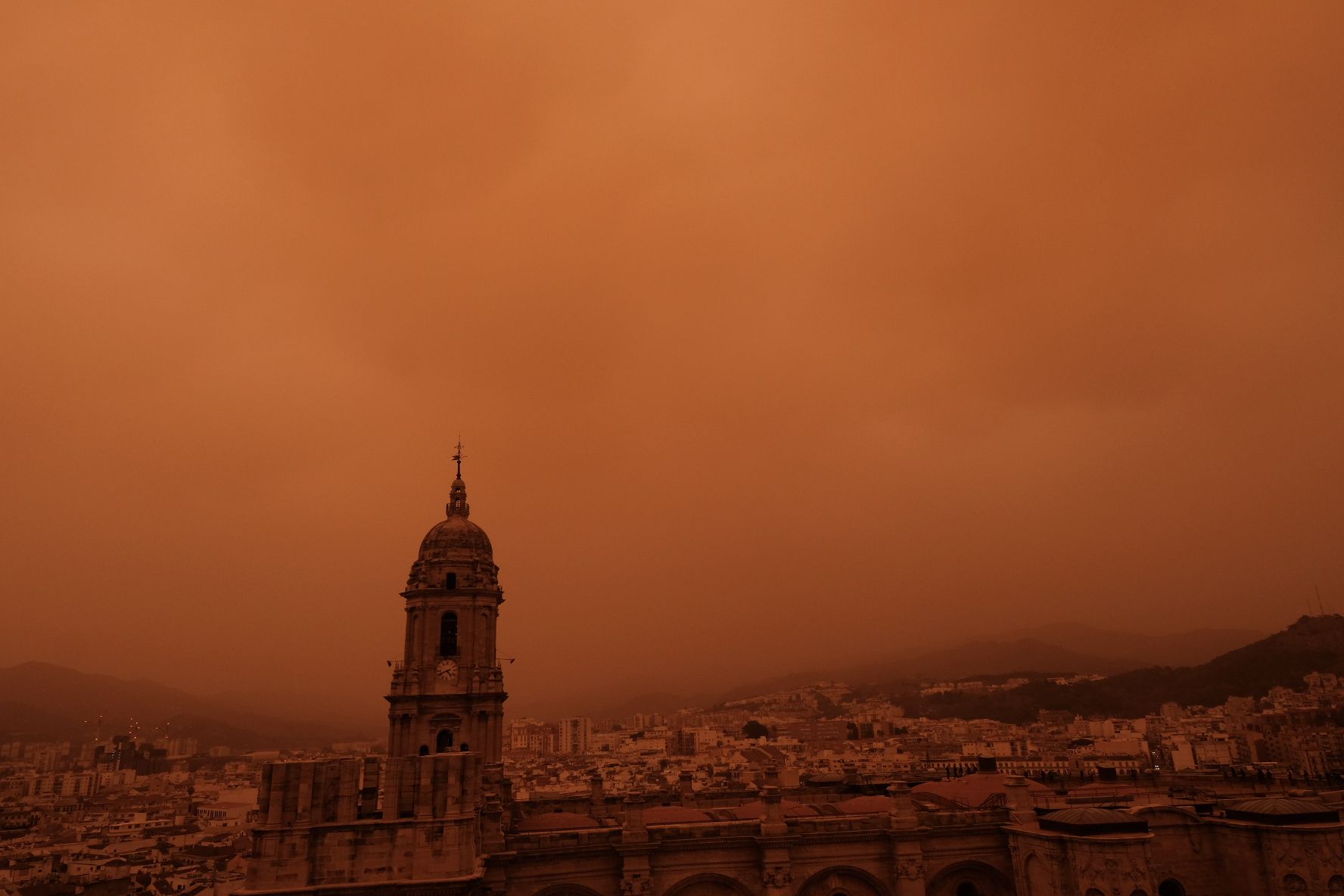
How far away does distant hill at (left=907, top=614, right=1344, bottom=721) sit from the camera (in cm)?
15812

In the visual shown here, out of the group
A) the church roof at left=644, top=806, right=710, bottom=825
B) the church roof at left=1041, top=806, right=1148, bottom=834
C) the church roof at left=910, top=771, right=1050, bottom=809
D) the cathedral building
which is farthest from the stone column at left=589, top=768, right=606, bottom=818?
the church roof at left=1041, top=806, right=1148, bottom=834

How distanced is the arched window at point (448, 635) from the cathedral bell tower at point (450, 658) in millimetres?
30

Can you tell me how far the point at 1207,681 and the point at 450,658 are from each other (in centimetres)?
18398

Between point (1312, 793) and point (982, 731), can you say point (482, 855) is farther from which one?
point (982, 731)

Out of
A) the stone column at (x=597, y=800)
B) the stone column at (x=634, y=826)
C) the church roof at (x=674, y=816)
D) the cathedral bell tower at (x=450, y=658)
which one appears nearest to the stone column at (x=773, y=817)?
the church roof at (x=674, y=816)

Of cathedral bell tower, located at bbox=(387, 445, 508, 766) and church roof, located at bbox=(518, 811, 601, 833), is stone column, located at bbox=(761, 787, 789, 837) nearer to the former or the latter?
church roof, located at bbox=(518, 811, 601, 833)

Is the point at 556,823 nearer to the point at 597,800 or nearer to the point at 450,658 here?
the point at 597,800

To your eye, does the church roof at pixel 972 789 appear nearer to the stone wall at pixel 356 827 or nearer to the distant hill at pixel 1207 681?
the stone wall at pixel 356 827

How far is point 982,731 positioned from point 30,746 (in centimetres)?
18492

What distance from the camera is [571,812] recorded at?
33344 millimetres

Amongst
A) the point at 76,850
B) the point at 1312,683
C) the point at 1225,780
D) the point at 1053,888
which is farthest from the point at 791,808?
the point at 1312,683

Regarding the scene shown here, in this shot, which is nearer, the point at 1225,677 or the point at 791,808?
the point at 791,808

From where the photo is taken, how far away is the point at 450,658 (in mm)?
34031

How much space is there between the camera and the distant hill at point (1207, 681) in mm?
158125
